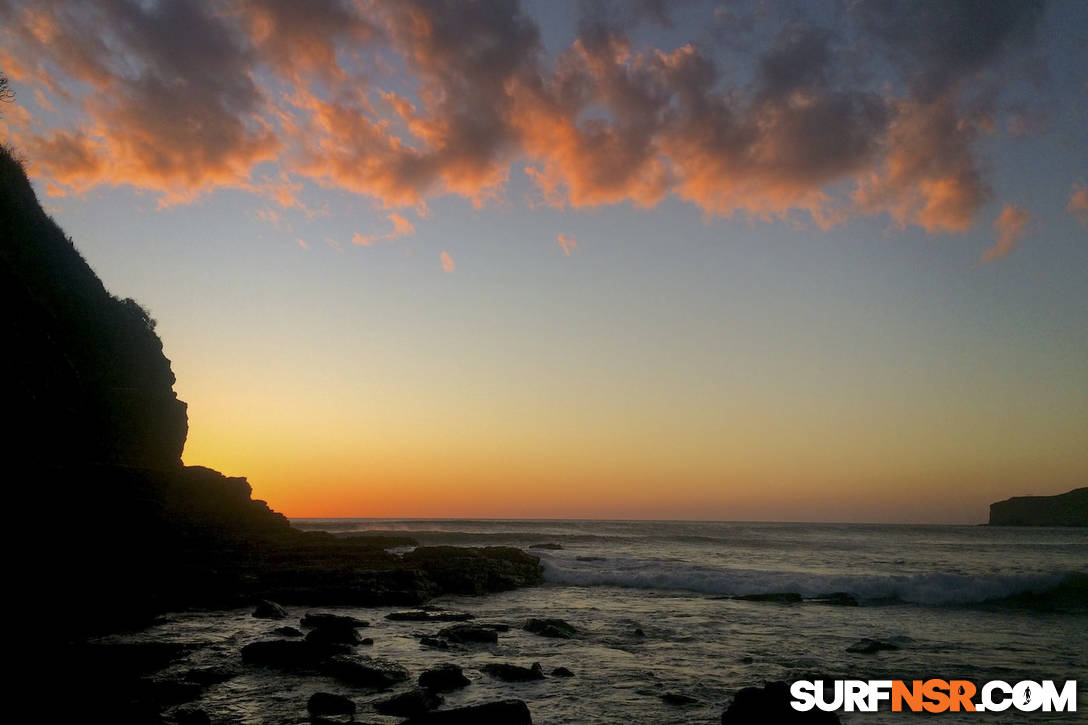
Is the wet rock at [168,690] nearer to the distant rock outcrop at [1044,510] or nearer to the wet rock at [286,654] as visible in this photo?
the wet rock at [286,654]

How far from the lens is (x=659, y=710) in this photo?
11.8m

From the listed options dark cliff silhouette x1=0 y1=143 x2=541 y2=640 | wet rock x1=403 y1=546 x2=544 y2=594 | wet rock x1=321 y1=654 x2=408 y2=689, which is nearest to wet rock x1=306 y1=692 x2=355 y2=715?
wet rock x1=321 y1=654 x2=408 y2=689

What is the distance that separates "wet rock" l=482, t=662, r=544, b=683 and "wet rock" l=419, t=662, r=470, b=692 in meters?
1.02

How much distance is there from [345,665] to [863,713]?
36.2 ft

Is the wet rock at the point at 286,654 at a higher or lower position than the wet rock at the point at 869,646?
higher

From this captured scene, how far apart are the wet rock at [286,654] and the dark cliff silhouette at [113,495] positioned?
6.20 metres

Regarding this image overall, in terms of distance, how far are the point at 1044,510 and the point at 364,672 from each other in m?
223

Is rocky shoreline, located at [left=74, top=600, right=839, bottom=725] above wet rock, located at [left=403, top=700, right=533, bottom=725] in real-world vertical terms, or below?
below

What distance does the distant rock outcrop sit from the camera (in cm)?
16625

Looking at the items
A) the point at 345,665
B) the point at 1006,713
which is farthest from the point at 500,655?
the point at 1006,713

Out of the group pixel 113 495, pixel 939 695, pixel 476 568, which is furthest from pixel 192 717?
pixel 476 568

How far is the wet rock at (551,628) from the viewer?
19.3 meters

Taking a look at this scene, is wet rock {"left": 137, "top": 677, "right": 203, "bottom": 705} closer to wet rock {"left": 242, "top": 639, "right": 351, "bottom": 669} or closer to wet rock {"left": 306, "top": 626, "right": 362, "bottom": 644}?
wet rock {"left": 242, "top": 639, "right": 351, "bottom": 669}

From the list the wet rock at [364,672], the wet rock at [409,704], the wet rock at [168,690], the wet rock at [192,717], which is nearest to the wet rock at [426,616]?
the wet rock at [364,672]
